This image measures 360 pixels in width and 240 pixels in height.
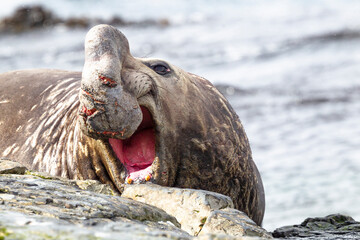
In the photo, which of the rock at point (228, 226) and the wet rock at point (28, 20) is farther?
the wet rock at point (28, 20)

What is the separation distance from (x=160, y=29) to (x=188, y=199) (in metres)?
21.5

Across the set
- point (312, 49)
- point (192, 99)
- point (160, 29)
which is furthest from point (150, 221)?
point (160, 29)

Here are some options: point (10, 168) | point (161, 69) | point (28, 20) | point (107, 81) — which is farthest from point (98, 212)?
point (28, 20)

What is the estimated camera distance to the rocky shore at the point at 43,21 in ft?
86.5

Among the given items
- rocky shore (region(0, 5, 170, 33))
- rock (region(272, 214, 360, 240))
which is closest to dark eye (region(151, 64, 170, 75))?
rock (region(272, 214, 360, 240))

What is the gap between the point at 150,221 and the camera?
3.15 meters

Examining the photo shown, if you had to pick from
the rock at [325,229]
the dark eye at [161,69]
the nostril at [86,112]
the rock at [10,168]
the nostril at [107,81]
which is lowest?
the rock at [325,229]

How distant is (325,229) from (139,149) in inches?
55.2

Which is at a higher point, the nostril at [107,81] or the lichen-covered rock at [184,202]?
the nostril at [107,81]

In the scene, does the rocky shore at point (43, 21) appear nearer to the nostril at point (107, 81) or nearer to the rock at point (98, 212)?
the nostril at point (107, 81)

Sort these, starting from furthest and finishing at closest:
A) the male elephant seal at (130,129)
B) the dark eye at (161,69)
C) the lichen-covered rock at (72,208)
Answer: the dark eye at (161,69) < the male elephant seal at (130,129) < the lichen-covered rock at (72,208)

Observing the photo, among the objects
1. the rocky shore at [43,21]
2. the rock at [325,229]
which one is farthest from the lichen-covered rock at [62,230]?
the rocky shore at [43,21]

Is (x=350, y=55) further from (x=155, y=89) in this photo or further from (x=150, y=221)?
(x=150, y=221)

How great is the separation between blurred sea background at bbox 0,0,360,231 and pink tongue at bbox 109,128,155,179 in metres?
1.71
